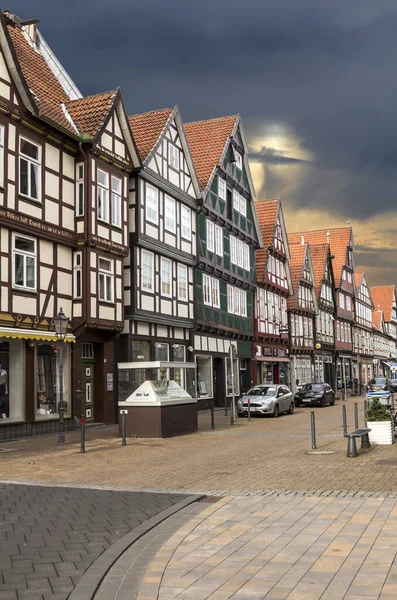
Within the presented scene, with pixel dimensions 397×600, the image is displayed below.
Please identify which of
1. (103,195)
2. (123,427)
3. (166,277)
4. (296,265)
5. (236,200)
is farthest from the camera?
(296,265)

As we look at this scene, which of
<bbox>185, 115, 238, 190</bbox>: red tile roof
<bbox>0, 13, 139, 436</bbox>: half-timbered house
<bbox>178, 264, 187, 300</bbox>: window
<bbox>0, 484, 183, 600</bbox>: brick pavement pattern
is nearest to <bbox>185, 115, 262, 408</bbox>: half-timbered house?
<bbox>185, 115, 238, 190</bbox>: red tile roof

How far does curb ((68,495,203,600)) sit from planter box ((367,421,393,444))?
8537 mm

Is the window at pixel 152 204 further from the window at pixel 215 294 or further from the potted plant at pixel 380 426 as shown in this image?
the potted plant at pixel 380 426

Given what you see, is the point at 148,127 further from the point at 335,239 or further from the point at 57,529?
the point at 335,239

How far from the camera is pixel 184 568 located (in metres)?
6.35

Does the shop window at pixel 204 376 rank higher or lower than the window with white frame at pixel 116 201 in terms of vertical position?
lower

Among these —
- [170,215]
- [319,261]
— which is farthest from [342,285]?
[170,215]

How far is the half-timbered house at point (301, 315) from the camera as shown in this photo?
53.2 meters

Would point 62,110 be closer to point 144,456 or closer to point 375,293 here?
point 144,456

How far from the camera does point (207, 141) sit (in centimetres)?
3988

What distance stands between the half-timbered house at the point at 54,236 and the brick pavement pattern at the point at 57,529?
9.87 metres

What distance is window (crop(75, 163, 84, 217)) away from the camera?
79.3 ft

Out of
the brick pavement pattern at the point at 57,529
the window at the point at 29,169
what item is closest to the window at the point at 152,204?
the window at the point at 29,169

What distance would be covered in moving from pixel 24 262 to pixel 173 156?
12450 millimetres
